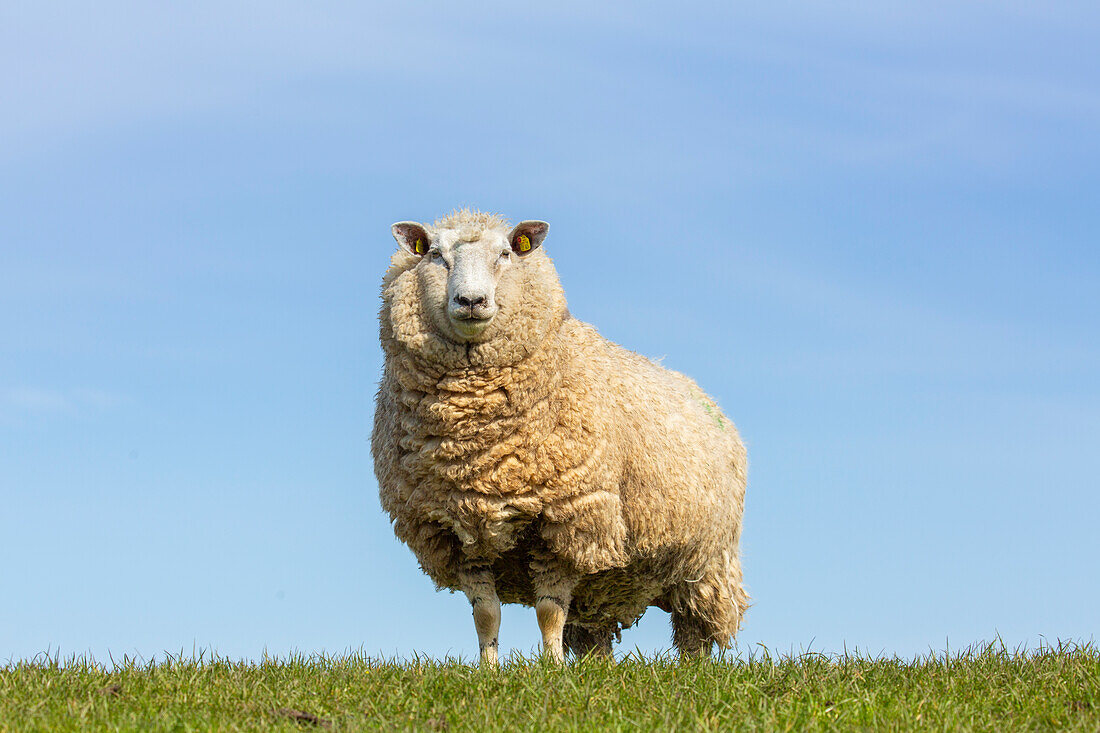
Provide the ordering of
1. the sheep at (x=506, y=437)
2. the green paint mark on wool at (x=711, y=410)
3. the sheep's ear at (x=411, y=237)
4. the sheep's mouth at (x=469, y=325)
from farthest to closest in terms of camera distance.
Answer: the green paint mark on wool at (x=711, y=410) → the sheep's ear at (x=411, y=237) → the sheep at (x=506, y=437) → the sheep's mouth at (x=469, y=325)

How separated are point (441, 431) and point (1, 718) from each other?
126 inches

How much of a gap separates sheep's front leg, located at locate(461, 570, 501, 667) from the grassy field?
3.59 feet

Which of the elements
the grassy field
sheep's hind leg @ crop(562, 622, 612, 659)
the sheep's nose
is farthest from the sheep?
sheep's hind leg @ crop(562, 622, 612, 659)

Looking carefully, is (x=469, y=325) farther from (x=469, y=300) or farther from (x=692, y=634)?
(x=692, y=634)

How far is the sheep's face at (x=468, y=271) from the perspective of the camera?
767 centimetres

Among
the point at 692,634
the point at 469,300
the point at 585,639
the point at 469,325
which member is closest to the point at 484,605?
the point at 469,325

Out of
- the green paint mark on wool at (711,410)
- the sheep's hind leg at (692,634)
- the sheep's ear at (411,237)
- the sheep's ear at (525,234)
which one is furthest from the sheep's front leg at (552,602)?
the green paint mark on wool at (711,410)

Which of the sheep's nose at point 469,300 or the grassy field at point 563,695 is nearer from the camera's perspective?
the grassy field at point 563,695

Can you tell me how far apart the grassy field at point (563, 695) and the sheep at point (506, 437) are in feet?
3.96

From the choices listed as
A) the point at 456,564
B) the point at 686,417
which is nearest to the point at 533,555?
the point at 456,564

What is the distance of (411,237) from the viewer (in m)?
8.45

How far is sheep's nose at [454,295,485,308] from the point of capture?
761 centimetres

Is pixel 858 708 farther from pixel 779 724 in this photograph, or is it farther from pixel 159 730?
pixel 159 730

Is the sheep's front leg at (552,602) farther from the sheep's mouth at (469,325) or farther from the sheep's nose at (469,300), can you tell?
the sheep's nose at (469,300)
